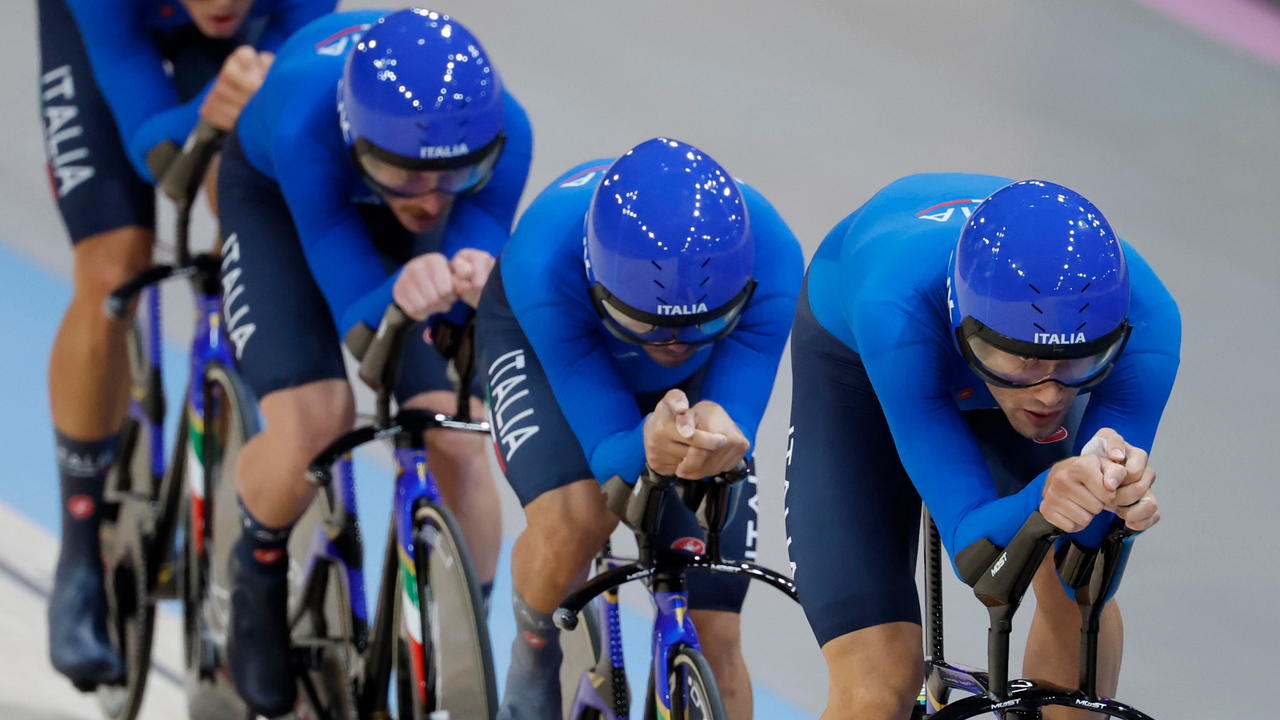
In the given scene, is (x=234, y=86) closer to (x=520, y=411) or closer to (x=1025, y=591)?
(x=520, y=411)

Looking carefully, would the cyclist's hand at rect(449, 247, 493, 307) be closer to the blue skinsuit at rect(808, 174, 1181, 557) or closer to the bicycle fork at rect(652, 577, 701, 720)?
the bicycle fork at rect(652, 577, 701, 720)

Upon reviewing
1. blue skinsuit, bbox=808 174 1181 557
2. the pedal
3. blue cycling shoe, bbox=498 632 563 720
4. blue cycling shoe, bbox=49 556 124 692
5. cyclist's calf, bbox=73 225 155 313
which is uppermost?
blue skinsuit, bbox=808 174 1181 557

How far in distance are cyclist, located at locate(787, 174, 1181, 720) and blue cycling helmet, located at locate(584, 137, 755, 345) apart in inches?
6.6

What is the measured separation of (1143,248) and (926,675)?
2545 millimetres

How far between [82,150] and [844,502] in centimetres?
261

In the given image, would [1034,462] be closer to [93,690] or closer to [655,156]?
[655,156]

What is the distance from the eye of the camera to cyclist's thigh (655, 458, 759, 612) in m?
3.22

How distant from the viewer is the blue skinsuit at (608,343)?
3127mm

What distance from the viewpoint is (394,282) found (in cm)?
358

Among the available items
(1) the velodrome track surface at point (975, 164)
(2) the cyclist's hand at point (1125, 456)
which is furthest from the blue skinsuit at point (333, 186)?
(2) the cyclist's hand at point (1125, 456)

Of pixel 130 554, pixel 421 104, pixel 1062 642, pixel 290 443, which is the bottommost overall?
pixel 130 554

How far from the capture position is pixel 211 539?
4.50 metres

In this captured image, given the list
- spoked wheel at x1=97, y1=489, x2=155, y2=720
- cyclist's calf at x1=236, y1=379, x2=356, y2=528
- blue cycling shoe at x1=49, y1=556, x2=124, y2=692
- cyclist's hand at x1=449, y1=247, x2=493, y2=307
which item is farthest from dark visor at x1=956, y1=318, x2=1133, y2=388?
blue cycling shoe at x1=49, y1=556, x2=124, y2=692

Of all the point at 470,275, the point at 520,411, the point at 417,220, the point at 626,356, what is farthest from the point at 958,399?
the point at 417,220
